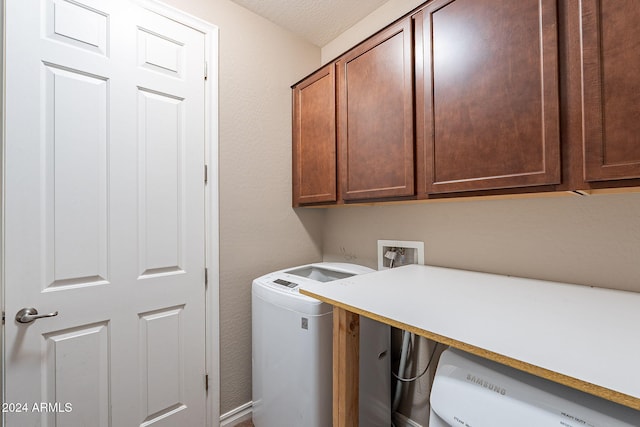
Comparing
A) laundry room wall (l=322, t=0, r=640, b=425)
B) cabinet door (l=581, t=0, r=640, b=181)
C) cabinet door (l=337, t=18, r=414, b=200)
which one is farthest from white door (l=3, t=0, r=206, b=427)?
cabinet door (l=581, t=0, r=640, b=181)

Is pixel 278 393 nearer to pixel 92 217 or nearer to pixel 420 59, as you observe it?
pixel 92 217

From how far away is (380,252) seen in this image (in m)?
1.81

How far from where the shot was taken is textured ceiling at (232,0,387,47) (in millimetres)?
1741

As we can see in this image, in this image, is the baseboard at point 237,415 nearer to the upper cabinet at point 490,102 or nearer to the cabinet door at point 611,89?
the upper cabinet at point 490,102

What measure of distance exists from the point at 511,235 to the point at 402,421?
1.22m

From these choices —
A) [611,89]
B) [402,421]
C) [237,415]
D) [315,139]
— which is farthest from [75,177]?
[402,421]

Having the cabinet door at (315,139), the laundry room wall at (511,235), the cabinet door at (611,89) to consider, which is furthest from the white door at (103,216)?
the cabinet door at (611,89)

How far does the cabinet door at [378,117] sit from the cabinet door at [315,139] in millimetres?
76

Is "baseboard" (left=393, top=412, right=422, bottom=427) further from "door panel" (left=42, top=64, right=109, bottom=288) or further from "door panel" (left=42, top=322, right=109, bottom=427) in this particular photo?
"door panel" (left=42, top=64, right=109, bottom=288)

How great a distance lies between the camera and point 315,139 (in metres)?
1.80

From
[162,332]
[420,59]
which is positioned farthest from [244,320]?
[420,59]

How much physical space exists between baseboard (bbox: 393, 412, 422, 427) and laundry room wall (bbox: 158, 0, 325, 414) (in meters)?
0.90

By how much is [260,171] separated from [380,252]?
3.06 ft

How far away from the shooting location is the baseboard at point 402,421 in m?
1.61
